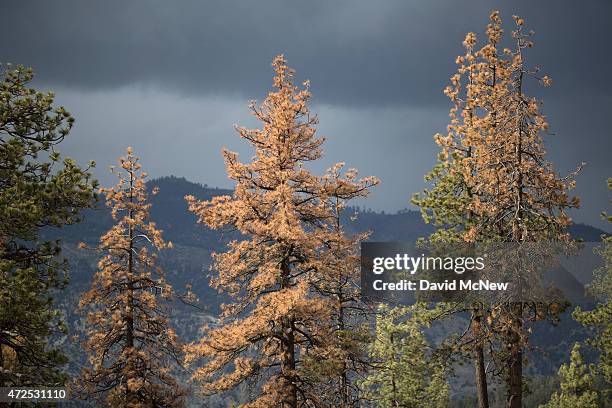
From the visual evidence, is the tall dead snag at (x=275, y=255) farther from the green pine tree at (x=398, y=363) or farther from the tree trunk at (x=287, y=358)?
the green pine tree at (x=398, y=363)

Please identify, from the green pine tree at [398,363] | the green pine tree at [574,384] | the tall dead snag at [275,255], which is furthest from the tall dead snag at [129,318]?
the green pine tree at [574,384]

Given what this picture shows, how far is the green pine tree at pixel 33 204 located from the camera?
16.7 metres

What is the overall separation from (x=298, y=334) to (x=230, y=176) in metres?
5.37

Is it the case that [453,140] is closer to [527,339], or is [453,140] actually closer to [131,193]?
[527,339]

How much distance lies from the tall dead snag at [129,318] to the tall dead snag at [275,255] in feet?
14.1

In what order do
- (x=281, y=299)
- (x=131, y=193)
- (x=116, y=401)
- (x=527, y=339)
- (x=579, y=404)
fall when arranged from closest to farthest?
(x=527, y=339) < (x=281, y=299) < (x=116, y=401) < (x=131, y=193) < (x=579, y=404)

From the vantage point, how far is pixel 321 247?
71.8 feet

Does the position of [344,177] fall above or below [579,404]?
above

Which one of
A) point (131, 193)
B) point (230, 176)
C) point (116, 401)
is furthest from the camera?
point (131, 193)

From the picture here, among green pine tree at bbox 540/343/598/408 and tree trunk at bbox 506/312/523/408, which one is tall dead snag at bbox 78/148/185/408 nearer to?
tree trunk at bbox 506/312/523/408

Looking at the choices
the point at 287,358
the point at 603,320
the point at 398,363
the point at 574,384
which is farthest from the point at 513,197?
the point at 574,384

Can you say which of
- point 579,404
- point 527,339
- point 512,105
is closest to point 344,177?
point 512,105

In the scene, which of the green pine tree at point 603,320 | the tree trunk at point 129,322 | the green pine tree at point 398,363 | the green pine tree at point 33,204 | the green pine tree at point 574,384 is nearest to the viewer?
the green pine tree at point 33,204

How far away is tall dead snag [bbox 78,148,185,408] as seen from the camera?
81.5ft
